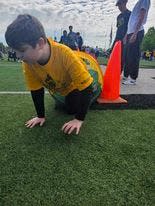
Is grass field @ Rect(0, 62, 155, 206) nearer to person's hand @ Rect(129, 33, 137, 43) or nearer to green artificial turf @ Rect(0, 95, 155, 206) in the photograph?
green artificial turf @ Rect(0, 95, 155, 206)

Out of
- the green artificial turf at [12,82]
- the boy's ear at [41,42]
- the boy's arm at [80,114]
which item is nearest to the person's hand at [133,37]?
the green artificial turf at [12,82]

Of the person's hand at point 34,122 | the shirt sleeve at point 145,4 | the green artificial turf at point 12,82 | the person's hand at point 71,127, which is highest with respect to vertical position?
the shirt sleeve at point 145,4

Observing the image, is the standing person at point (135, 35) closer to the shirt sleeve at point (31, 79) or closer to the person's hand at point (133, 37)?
the person's hand at point (133, 37)

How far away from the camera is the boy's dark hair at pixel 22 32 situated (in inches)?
74.3

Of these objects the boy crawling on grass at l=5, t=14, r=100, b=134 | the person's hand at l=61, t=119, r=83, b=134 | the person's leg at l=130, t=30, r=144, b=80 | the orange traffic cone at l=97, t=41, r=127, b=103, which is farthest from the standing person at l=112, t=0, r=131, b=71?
the person's hand at l=61, t=119, r=83, b=134

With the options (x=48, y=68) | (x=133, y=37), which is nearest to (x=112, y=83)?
(x=48, y=68)

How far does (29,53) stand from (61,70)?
0.42 meters

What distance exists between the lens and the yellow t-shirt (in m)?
2.27

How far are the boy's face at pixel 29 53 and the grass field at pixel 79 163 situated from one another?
650mm

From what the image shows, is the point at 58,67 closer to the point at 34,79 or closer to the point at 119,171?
the point at 34,79

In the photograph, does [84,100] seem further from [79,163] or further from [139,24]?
[139,24]

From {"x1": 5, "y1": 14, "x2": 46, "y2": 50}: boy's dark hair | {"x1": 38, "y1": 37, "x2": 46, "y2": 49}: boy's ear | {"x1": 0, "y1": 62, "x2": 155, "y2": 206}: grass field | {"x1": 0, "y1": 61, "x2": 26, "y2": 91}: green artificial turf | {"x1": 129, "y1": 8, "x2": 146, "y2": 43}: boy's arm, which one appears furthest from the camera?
{"x1": 129, "y1": 8, "x2": 146, "y2": 43}: boy's arm

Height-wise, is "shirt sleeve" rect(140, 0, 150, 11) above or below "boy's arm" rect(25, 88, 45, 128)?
above

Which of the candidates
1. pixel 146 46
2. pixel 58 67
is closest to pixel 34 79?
pixel 58 67
